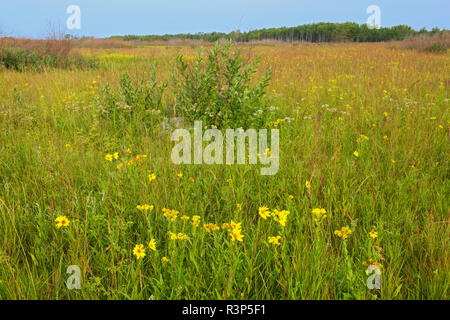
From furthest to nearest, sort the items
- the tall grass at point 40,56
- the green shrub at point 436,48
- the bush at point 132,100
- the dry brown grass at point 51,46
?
the green shrub at point 436,48, the dry brown grass at point 51,46, the tall grass at point 40,56, the bush at point 132,100

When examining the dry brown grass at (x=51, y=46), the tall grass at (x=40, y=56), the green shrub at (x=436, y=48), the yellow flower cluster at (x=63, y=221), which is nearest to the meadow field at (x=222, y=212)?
the yellow flower cluster at (x=63, y=221)

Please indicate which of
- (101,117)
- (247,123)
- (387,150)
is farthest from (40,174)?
(387,150)

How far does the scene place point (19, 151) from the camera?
3.20 meters

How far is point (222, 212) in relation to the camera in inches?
88.0

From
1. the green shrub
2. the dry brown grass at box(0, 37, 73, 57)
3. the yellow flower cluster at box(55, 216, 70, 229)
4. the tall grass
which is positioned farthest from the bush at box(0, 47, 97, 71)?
the green shrub

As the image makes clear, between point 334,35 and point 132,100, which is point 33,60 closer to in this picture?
point 132,100

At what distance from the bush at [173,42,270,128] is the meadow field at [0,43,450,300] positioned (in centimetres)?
6

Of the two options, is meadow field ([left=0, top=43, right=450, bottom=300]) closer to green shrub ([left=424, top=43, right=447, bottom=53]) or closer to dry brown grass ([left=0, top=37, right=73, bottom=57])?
dry brown grass ([left=0, top=37, right=73, bottom=57])

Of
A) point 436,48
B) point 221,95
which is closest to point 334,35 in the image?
point 436,48

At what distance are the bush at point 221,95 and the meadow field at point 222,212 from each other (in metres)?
0.06

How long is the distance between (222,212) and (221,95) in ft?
7.47

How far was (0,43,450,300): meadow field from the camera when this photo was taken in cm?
158

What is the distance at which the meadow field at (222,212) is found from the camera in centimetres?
158

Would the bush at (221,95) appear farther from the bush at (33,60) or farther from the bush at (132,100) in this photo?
the bush at (33,60)
